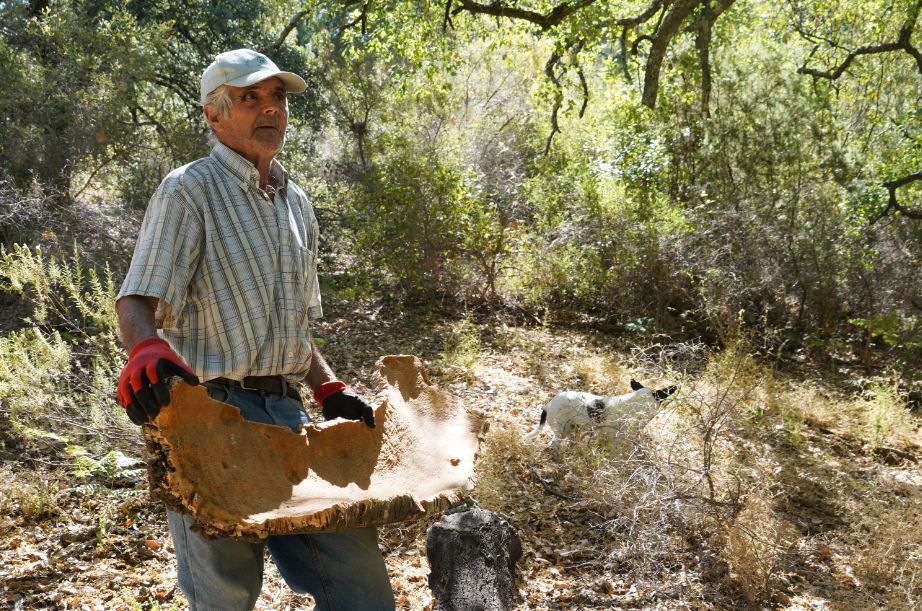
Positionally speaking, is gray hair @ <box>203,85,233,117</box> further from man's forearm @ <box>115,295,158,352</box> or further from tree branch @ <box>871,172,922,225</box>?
tree branch @ <box>871,172,922,225</box>

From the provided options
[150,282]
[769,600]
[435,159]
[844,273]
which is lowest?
[769,600]

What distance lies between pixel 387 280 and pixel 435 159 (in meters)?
1.65

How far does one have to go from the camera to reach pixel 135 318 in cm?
179

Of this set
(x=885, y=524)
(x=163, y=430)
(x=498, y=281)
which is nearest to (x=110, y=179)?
(x=498, y=281)

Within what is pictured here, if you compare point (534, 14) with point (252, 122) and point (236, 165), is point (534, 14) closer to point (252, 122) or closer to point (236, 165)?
point (252, 122)

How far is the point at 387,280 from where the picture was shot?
9047 mm

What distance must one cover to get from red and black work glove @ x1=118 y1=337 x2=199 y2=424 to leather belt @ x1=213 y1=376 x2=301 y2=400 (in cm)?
44

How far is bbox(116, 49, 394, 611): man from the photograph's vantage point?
1874mm

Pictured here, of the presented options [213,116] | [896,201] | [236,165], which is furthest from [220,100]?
[896,201]

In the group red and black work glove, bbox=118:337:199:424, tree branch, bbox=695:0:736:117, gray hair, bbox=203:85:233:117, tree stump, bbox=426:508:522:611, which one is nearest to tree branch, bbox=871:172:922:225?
tree branch, bbox=695:0:736:117

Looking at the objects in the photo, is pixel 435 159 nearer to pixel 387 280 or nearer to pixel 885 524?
pixel 387 280

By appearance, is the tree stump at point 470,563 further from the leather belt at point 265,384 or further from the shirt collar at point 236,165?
the shirt collar at point 236,165

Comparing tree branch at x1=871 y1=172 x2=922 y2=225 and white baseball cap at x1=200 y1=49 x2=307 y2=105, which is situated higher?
white baseball cap at x1=200 y1=49 x2=307 y2=105

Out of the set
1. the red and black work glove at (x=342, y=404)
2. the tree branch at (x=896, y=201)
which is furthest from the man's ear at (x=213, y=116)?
the tree branch at (x=896, y=201)
